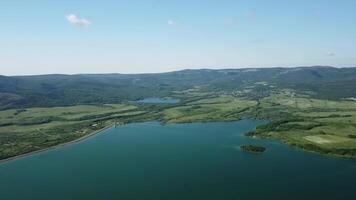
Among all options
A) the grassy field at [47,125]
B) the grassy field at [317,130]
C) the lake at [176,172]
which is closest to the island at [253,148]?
the lake at [176,172]

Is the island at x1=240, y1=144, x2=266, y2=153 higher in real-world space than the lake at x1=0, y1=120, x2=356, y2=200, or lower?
higher

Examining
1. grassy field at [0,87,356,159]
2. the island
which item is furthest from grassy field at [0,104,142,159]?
the island

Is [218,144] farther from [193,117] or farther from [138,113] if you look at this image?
[138,113]

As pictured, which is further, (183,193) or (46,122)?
(46,122)

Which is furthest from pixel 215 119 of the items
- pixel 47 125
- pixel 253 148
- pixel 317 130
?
pixel 47 125

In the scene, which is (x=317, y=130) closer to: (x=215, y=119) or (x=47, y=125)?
(x=215, y=119)

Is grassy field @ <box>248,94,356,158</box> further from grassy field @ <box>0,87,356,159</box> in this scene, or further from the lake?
the lake

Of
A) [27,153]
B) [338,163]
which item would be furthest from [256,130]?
[27,153]

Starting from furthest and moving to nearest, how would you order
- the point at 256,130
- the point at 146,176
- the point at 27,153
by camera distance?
the point at 256,130 → the point at 27,153 → the point at 146,176
